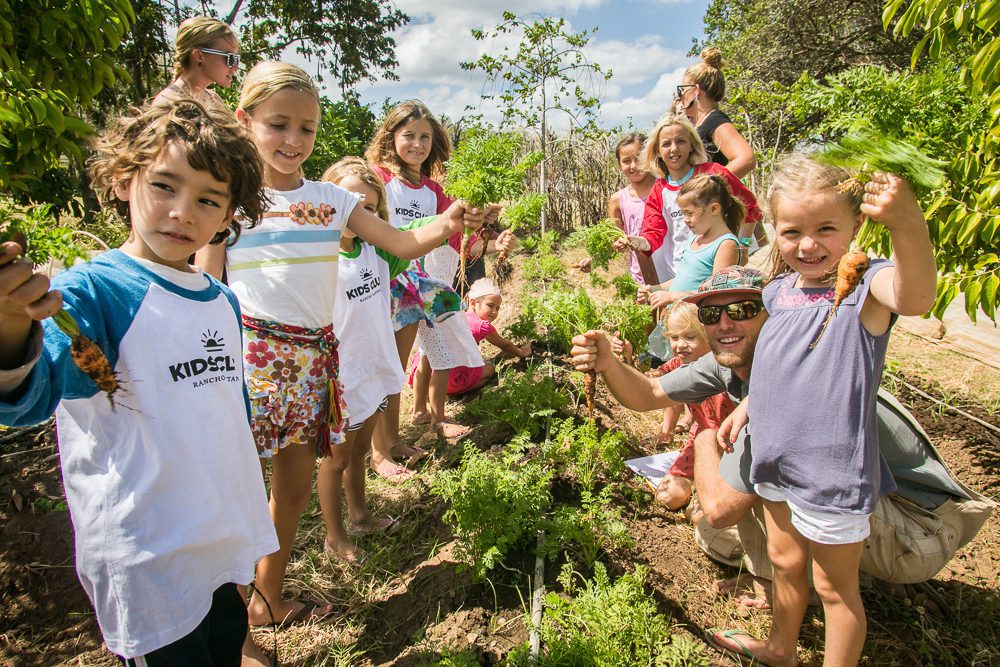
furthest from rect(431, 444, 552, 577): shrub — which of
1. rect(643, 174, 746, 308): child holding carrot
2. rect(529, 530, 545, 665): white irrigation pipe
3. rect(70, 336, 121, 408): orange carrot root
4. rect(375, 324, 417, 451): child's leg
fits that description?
rect(643, 174, 746, 308): child holding carrot

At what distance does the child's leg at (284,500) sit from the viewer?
241cm

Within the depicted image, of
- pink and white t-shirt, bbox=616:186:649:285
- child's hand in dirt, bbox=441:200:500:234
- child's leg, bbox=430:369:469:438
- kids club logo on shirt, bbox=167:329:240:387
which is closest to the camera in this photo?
kids club logo on shirt, bbox=167:329:240:387

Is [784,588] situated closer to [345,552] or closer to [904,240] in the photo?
[904,240]

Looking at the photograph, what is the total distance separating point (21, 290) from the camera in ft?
3.68

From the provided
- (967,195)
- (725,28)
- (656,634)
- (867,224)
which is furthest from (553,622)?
(725,28)

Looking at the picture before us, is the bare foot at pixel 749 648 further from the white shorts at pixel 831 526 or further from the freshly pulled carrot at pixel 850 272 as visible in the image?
the freshly pulled carrot at pixel 850 272

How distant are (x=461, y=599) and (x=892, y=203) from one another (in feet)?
7.44

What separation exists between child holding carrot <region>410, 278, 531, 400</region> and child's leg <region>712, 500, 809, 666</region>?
327 centimetres

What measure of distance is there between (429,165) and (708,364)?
2586mm

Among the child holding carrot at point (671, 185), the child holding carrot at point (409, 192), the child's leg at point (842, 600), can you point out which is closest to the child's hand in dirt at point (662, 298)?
the child holding carrot at point (671, 185)

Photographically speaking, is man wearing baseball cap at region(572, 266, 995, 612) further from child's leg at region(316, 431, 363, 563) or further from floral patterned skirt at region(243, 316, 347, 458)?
child's leg at region(316, 431, 363, 563)

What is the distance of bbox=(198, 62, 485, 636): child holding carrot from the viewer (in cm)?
231

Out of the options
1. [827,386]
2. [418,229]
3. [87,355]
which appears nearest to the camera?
[87,355]

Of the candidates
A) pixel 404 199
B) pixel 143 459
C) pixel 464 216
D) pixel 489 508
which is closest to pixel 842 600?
pixel 489 508
